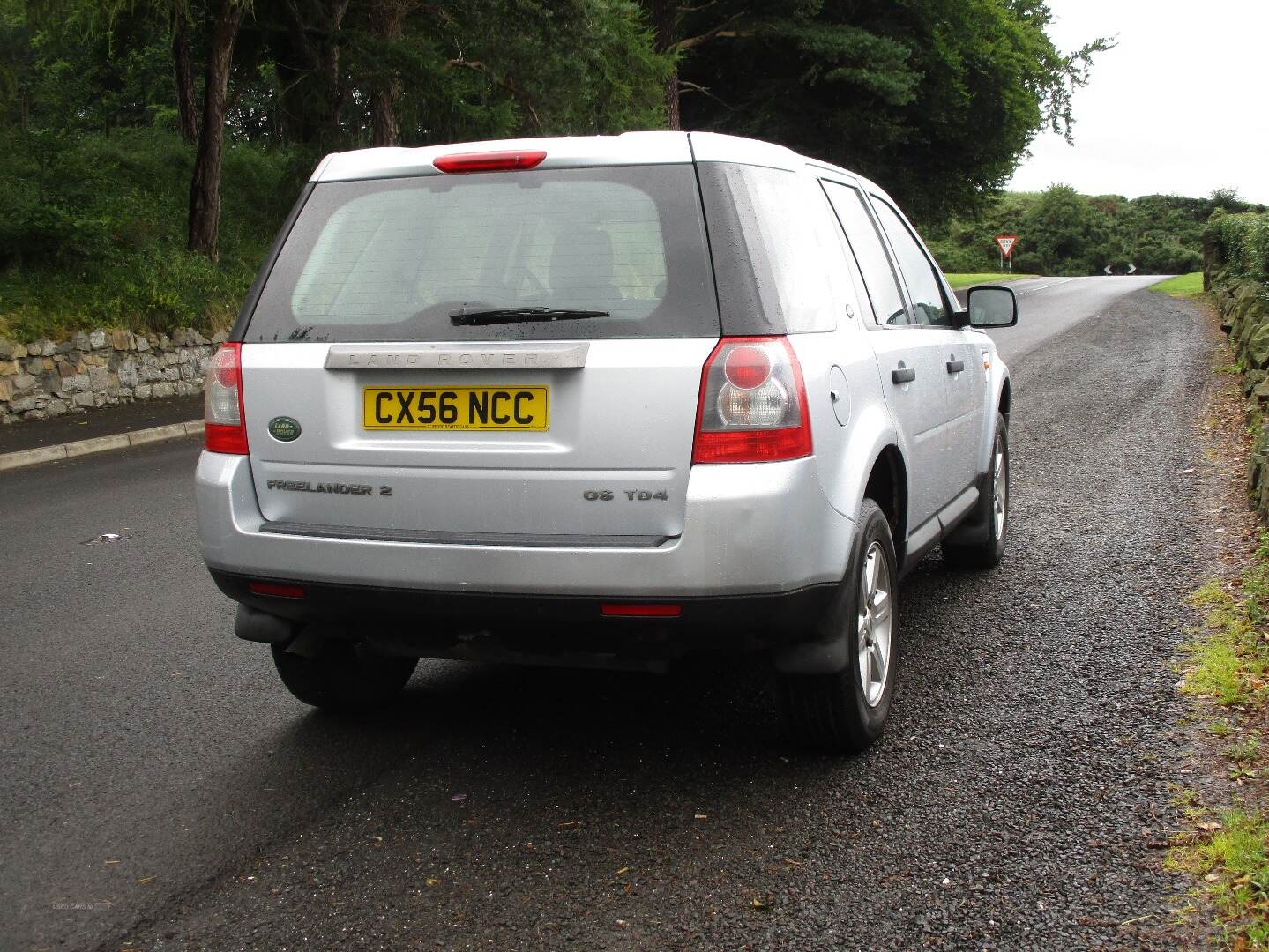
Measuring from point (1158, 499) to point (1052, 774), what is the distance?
15.9ft

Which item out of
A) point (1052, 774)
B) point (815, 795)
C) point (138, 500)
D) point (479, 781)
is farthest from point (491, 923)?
point (138, 500)

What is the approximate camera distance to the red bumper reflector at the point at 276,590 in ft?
12.2

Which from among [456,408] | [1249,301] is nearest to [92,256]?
[456,408]

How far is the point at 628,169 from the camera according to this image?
12.0ft

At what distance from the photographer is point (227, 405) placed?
12.7 ft

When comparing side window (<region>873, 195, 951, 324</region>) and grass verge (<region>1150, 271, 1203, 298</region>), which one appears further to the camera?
grass verge (<region>1150, 271, 1203, 298</region>)

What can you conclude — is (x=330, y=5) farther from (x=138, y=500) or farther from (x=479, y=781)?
(x=479, y=781)

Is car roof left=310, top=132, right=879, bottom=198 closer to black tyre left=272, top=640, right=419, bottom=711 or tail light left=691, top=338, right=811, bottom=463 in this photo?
tail light left=691, top=338, right=811, bottom=463

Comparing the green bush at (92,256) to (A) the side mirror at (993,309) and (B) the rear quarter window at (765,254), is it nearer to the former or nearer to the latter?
(A) the side mirror at (993,309)

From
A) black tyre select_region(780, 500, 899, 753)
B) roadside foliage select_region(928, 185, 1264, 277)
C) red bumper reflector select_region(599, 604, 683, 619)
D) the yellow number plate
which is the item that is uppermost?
the yellow number plate

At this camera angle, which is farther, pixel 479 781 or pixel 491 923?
pixel 479 781

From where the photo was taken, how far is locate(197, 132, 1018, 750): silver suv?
3398mm

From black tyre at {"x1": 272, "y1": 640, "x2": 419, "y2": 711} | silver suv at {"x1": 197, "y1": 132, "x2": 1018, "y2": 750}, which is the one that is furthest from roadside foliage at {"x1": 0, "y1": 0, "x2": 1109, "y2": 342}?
silver suv at {"x1": 197, "y1": 132, "x2": 1018, "y2": 750}

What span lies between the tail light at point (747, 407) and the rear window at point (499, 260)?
0.12 m
